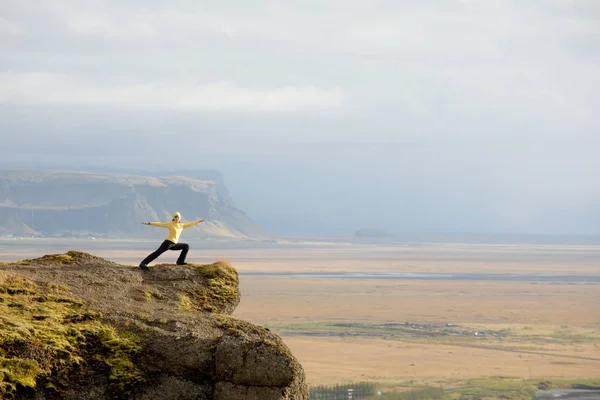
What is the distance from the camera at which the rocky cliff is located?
20719mm

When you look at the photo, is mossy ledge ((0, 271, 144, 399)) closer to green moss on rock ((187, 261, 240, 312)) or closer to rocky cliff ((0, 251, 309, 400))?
rocky cliff ((0, 251, 309, 400))

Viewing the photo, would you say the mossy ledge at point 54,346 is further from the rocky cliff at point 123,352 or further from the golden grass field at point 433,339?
the golden grass field at point 433,339

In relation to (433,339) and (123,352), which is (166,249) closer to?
(123,352)

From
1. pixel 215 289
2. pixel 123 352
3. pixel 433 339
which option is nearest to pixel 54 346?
pixel 123 352

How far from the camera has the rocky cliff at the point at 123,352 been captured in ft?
68.0

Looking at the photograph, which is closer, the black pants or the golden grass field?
the black pants

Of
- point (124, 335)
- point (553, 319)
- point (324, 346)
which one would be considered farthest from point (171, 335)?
point (553, 319)

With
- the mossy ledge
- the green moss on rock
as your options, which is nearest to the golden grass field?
the green moss on rock

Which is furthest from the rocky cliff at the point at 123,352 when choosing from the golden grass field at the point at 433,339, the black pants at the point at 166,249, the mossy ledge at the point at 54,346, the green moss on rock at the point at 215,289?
the golden grass field at the point at 433,339

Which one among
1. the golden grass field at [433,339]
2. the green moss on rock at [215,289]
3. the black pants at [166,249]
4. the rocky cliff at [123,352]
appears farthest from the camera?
the golden grass field at [433,339]

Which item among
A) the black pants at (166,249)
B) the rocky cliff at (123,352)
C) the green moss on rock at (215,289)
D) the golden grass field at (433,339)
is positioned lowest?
the golden grass field at (433,339)

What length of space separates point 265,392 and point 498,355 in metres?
116

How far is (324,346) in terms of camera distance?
444 ft

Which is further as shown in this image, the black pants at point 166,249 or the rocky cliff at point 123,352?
the black pants at point 166,249
